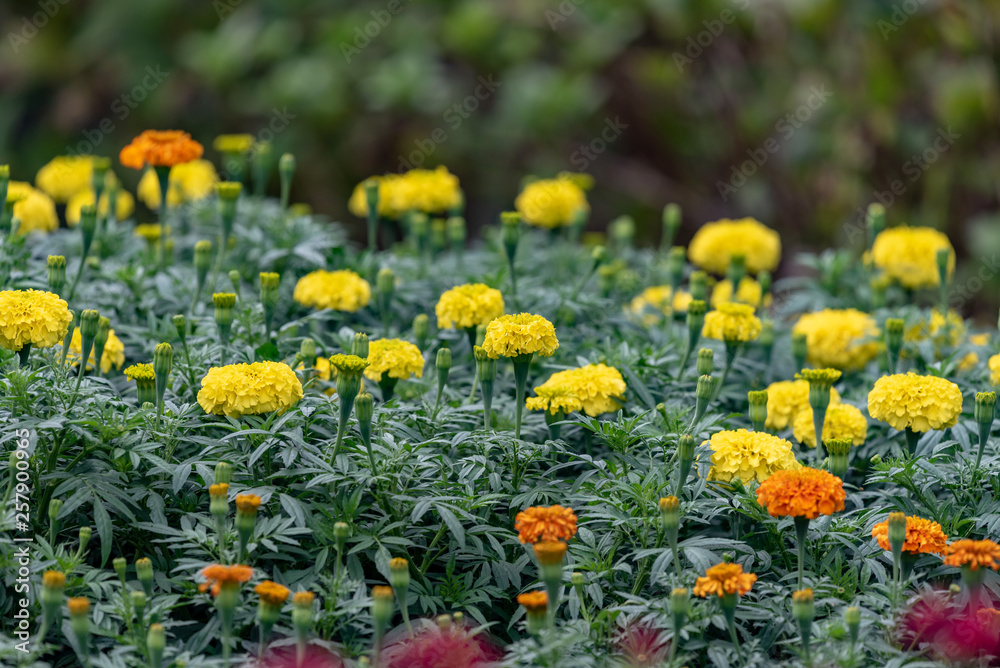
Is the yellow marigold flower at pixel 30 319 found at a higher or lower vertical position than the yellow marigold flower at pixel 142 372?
higher

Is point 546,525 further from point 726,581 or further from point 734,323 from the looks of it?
point 734,323

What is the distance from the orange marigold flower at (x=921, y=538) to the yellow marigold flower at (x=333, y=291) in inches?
58.7

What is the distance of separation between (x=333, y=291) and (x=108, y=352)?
2.01 ft

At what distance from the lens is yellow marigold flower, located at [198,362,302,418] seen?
2.12 metres

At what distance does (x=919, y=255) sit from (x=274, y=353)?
2152 millimetres

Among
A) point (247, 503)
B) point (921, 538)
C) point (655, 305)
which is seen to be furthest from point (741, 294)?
point (247, 503)

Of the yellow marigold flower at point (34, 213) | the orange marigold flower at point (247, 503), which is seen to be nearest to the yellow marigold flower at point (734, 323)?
the orange marigold flower at point (247, 503)

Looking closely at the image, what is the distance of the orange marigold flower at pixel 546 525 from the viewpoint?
187 centimetres

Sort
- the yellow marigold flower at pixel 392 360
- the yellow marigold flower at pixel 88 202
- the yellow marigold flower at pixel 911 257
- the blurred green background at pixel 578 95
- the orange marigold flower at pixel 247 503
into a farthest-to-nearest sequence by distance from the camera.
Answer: the blurred green background at pixel 578 95 → the yellow marigold flower at pixel 88 202 → the yellow marigold flower at pixel 911 257 → the yellow marigold flower at pixel 392 360 → the orange marigold flower at pixel 247 503

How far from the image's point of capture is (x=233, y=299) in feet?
8.11

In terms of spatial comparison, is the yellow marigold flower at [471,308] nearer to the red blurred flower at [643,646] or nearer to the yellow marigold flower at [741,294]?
the red blurred flower at [643,646]

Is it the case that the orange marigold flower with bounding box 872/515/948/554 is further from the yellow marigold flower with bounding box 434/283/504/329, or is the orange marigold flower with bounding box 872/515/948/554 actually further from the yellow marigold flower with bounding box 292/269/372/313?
the yellow marigold flower with bounding box 292/269/372/313

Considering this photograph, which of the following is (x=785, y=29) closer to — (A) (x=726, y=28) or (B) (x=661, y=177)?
(A) (x=726, y=28)

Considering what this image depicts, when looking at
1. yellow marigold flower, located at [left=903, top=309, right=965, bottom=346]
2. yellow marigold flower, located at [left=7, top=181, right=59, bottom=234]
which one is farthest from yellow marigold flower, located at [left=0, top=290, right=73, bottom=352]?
yellow marigold flower, located at [left=903, top=309, right=965, bottom=346]
